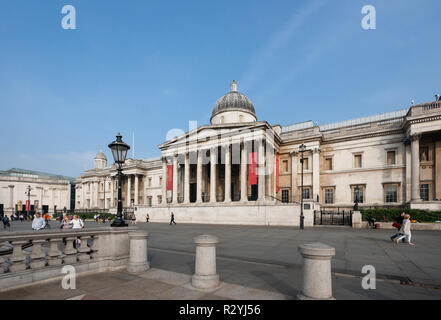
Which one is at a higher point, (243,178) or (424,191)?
(243,178)

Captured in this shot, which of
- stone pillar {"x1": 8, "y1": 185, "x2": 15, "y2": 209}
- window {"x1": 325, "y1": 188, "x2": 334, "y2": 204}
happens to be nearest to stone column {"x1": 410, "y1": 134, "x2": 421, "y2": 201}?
window {"x1": 325, "y1": 188, "x2": 334, "y2": 204}

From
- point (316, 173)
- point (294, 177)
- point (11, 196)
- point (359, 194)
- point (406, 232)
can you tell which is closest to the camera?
point (406, 232)

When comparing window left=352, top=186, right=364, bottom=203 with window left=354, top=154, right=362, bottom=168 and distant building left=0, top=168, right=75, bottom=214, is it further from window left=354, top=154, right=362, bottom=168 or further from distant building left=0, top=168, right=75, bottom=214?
distant building left=0, top=168, right=75, bottom=214

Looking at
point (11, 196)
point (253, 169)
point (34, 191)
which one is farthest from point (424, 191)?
point (11, 196)

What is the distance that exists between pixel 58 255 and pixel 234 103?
124ft

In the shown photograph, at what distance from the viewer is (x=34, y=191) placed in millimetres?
74062

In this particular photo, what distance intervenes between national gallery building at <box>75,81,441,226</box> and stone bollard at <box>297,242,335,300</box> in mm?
21808

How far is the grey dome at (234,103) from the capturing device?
40875mm

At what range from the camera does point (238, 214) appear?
29.3 metres

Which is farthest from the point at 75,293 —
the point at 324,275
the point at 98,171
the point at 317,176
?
the point at 98,171

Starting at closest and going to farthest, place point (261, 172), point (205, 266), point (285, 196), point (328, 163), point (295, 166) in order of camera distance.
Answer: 1. point (205, 266)
2. point (261, 172)
3. point (328, 163)
4. point (295, 166)
5. point (285, 196)

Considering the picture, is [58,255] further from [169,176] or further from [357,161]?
[357,161]

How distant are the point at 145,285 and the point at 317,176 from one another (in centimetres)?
3264

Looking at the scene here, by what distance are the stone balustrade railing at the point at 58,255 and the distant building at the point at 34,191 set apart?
79.5m
